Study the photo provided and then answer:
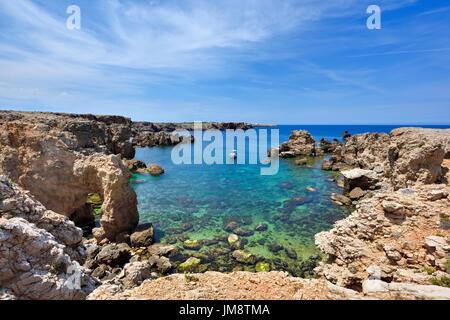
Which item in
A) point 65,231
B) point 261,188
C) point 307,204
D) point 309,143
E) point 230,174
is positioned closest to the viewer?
point 65,231

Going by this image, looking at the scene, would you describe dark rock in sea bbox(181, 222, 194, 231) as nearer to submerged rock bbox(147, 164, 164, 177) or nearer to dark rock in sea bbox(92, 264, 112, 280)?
dark rock in sea bbox(92, 264, 112, 280)

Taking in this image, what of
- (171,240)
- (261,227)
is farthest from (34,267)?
(261,227)

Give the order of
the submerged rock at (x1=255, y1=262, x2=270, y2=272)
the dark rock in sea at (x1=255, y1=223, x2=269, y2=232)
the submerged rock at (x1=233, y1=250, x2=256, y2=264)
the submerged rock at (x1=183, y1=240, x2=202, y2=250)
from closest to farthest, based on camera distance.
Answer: the submerged rock at (x1=255, y1=262, x2=270, y2=272), the submerged rock at (x1=233, y1=250, x2=256, y2=264), the submerged rock at (x1=183, y1=240, x2=202, y2=250), the dark rock in sea at (x1=255, y1=223, x2=269, y2=232)

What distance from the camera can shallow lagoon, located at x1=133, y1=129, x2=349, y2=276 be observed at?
69.2 ft

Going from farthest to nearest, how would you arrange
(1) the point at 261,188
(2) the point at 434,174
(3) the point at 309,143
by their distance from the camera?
(3) the point at 309,143 < (1) the point at 261,188 < (2) the point at 434,174

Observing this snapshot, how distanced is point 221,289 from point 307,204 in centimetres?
2730

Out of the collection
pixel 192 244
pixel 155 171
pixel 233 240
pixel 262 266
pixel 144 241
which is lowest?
pixel 262 266

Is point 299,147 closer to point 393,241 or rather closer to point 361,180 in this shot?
point 361,180

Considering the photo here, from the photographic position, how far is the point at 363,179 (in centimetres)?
3391

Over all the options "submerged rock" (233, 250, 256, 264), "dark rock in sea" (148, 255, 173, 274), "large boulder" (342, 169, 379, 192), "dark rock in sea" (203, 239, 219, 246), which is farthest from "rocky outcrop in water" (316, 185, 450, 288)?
"large boulder" (342, 169, 379, 192)

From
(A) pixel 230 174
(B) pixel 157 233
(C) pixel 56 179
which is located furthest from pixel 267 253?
(A) pixel 230 174

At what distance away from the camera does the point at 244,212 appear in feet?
102
